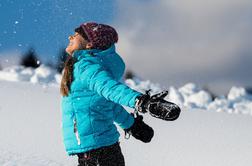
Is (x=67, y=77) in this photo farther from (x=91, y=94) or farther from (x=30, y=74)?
(x=30, y=74)

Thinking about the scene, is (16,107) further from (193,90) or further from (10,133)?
(193,90)

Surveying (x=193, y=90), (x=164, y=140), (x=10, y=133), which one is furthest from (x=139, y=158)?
(x=193, y=90)

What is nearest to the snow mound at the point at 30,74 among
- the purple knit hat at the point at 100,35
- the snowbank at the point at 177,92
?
the snowbank at the point at 177,92

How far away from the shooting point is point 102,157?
8.28ft

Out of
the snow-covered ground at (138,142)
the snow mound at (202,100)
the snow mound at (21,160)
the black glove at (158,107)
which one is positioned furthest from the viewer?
the snow mound at (202,100)

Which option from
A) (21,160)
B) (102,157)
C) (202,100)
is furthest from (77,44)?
(202,100)

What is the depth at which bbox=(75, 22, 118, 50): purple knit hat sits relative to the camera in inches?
102

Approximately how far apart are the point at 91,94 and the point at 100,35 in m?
0.33

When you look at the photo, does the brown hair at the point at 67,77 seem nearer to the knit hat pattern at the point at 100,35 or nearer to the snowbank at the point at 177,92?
the knit hat pattern at the point at 100,35

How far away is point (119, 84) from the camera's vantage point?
227cm

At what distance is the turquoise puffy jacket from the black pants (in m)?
0.03

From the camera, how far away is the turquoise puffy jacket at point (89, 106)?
2.39 meters

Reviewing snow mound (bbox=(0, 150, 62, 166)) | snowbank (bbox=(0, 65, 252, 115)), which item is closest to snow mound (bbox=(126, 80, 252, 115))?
snowbank (bbox=(0, 65, 252, 115))

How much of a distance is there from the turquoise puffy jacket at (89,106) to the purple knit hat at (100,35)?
5 cm
